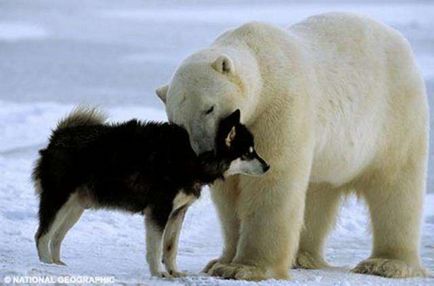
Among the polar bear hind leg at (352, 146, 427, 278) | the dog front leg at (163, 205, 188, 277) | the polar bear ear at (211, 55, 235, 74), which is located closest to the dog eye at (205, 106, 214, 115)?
the polar bear ear at (211, 55, 235, 74)

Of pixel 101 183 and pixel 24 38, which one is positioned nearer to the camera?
A: pixel 101 183

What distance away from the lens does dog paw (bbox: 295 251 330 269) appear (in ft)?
22.5

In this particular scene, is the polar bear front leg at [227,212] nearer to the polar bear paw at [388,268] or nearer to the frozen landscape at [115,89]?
the frozen landscape at [115,89]

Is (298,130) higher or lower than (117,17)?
higher

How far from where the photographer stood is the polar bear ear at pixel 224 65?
5371 millimetres

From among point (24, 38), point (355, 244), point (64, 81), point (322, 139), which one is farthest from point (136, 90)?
point (322, 139)

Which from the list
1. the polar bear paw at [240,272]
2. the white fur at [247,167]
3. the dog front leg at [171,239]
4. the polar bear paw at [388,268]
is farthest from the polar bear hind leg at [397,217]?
the dog front leg at [171,239]

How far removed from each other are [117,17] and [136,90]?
22.3 feet

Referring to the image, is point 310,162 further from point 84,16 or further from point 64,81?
point 84,16

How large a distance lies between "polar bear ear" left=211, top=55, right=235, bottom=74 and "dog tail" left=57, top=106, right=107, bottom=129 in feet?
3.15

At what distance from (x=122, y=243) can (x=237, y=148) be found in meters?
2.09

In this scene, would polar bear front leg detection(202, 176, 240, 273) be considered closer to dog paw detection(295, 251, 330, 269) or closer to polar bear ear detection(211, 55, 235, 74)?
polar bear ear detection(211, 55, 235, 74)

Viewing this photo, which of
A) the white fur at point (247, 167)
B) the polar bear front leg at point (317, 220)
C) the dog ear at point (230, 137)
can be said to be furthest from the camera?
the polar bear front leg at point (317, 220)

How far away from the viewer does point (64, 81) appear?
1382cm
